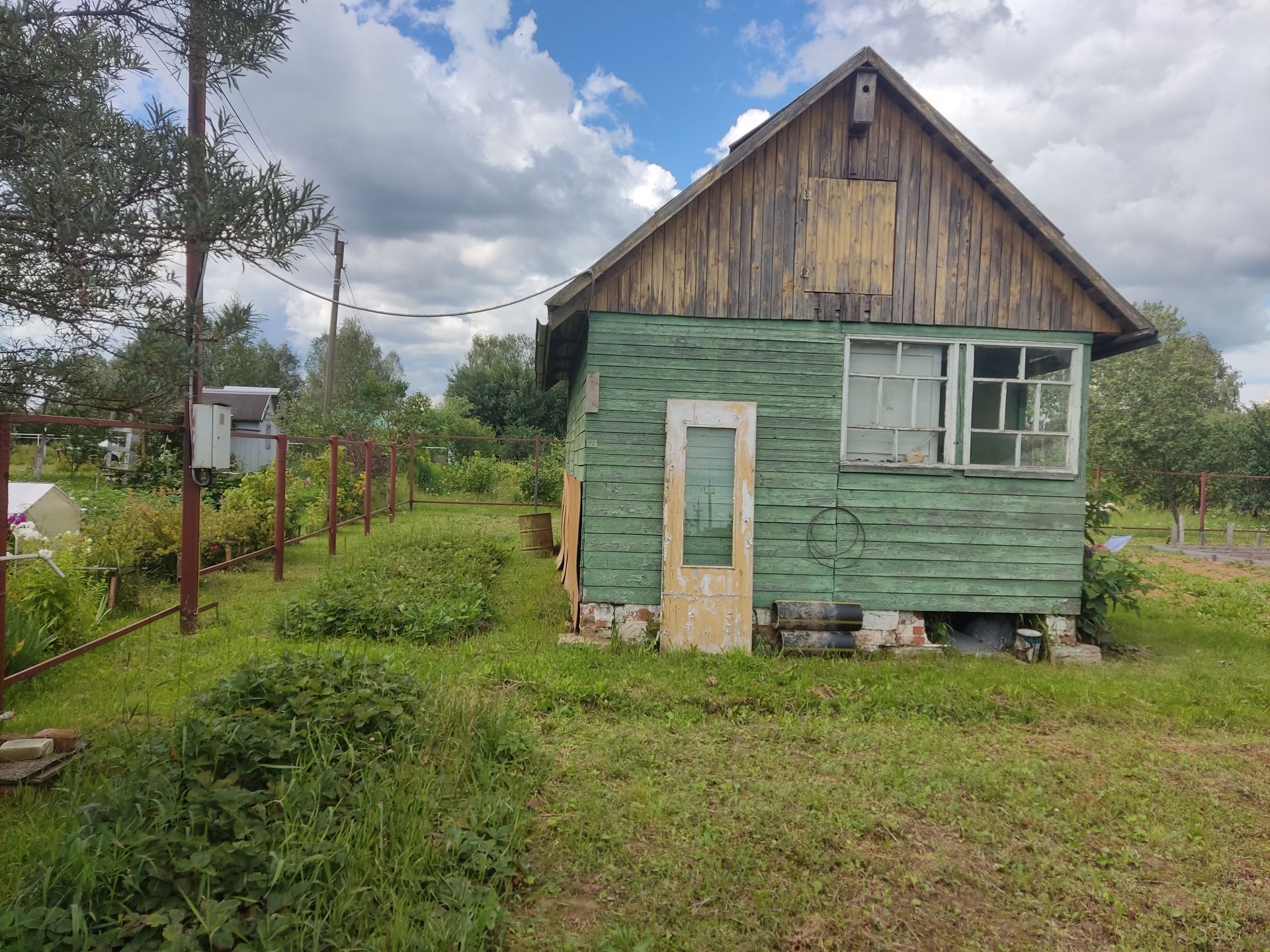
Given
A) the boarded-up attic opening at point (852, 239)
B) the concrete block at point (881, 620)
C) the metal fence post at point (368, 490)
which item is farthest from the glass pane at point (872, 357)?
the metal fence post at point (368, 490)

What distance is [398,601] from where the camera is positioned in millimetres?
7641

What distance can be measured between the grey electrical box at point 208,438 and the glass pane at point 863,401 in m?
5.93

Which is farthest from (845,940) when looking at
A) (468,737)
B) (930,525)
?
(930,525)

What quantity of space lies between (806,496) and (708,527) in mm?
1051

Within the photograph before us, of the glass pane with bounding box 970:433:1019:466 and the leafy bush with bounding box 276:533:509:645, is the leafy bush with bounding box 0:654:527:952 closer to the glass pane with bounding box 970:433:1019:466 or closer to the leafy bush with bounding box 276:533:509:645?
the leafy bush with bounding box 276:533:509:645

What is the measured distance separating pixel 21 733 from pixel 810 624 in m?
6.13

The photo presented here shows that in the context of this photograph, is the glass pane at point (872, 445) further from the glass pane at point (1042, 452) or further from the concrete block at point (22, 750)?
the concrete block at point (22, 750)

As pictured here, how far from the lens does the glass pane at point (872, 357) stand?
25.1ft

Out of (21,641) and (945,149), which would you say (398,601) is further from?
(945,149)

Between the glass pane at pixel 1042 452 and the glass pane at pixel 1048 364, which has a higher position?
the glass pane at pixel 1048 364

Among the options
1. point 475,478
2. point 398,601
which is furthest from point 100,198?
point 475,478

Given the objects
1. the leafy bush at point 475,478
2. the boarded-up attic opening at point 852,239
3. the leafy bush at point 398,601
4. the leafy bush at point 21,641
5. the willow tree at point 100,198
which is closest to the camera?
the willow tree at point 100,198

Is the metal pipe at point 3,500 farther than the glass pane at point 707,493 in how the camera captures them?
No

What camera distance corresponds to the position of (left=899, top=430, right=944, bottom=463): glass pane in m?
7.73
